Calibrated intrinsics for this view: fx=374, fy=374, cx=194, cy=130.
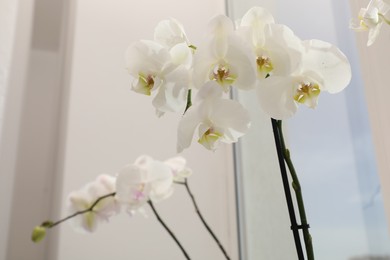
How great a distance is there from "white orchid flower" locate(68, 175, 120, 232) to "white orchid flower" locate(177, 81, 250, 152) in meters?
0.32

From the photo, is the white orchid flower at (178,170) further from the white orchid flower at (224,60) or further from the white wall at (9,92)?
the white wall at (9,92)

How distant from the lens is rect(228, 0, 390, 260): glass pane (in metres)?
Answer: 0.64

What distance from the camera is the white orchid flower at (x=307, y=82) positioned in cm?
35

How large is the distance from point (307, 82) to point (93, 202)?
16.7 inches

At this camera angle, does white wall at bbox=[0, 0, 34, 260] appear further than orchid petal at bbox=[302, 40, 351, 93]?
Yes

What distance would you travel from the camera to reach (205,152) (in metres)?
1.32

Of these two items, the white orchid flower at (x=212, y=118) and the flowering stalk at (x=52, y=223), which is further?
the flowering stalk at (x=52, y=223)

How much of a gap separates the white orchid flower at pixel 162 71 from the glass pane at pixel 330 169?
16.7 inches

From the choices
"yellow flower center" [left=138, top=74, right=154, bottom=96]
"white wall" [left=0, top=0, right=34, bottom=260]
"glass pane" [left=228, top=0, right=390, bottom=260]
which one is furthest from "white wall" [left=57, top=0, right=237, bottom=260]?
"yellow flower center" [left=138, top=74, right=154, bottom=96]

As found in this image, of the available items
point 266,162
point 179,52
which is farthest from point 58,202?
point 179,52

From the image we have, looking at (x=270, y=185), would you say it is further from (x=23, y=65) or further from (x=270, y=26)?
(x=23, y=65)

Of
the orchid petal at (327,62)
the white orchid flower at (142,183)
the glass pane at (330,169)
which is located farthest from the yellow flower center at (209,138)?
the glass pane at (330,169)

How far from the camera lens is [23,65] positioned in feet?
4.24

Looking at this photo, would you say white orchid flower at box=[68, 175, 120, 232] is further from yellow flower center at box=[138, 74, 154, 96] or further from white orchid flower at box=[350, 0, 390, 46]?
white orchid flower at box=[350, 0, 390, 46]
